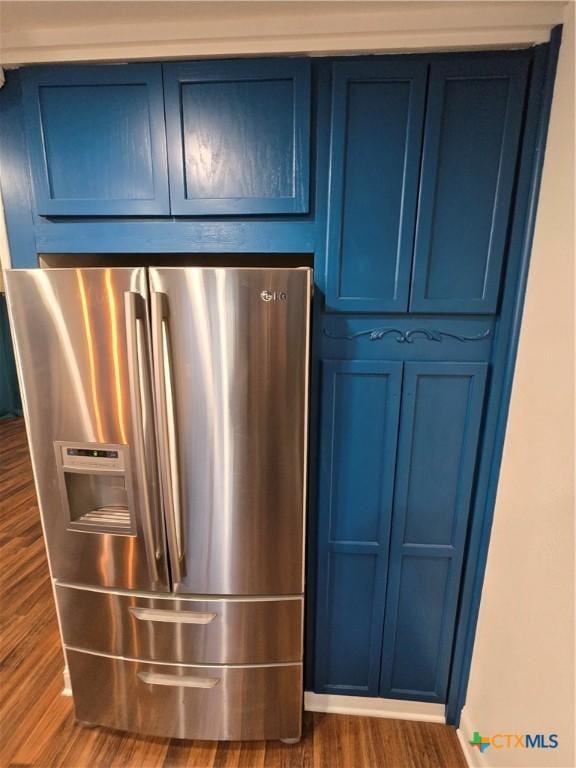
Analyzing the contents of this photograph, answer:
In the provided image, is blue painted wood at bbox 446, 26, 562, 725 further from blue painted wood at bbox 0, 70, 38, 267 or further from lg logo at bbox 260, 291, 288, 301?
blue painted wood at bbox 0, 70, 38, 267

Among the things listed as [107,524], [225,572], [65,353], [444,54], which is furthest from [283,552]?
[444,54]

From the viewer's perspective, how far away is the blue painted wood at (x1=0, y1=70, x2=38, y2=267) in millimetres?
1233

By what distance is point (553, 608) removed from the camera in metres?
1.01

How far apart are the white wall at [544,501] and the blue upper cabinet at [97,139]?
1191 mm

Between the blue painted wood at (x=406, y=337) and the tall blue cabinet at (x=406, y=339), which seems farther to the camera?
the blue painted wood at (x=406, y=337)

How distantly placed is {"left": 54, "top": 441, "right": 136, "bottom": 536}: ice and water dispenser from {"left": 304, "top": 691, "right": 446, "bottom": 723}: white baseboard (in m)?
1.15

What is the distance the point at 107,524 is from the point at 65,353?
0.60 metres

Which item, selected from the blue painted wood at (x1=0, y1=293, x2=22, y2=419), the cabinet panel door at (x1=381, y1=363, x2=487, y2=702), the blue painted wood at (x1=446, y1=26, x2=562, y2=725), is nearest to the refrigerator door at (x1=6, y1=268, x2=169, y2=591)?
the cabinet panel door at (x1=381, y1=363, x2=487, y2=702)

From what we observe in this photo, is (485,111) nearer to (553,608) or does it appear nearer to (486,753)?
(553,608)

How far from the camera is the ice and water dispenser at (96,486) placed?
3.93 feet

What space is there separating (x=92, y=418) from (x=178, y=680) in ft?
3.46

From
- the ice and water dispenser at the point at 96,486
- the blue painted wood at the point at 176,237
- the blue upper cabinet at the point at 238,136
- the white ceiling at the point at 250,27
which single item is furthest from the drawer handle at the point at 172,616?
the white ceiling at the point at 250,27

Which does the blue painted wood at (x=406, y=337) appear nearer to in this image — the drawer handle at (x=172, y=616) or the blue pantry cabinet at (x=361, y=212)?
the blue pantry cabinet at (x=361, y=212)

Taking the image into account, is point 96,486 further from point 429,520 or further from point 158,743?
point 429,520
